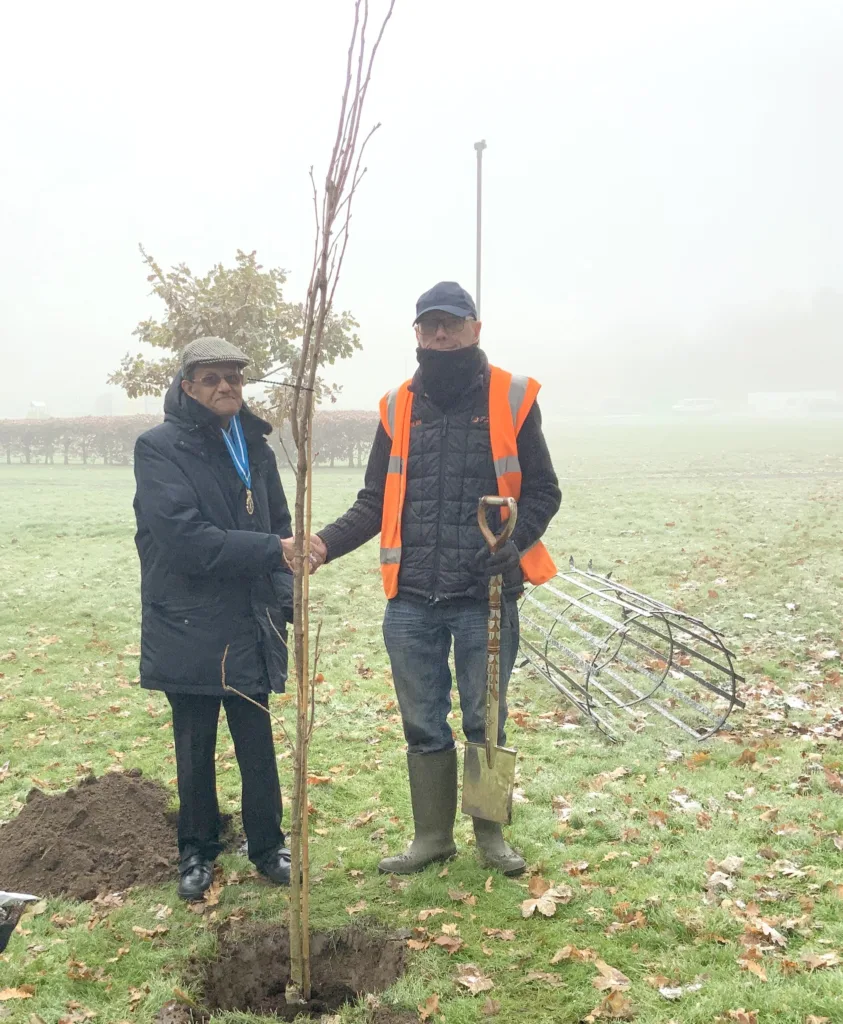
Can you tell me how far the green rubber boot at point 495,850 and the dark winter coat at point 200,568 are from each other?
3.70ft

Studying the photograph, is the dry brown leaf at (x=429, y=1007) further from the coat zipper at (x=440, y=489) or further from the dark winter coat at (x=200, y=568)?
the coat zipper at (x=440, y=489)

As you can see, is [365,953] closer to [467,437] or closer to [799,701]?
[467,437]

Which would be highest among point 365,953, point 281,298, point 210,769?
point 281,298

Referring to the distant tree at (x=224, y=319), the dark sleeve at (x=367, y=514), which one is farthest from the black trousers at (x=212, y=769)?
the distant tree at (x=224, y=319)

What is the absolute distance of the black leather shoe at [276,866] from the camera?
3.74m

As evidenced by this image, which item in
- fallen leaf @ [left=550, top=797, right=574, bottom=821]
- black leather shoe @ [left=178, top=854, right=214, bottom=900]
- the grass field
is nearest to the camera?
the grass field

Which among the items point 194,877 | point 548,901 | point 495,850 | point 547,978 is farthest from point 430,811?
point 194,877

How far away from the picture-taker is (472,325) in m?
3.55

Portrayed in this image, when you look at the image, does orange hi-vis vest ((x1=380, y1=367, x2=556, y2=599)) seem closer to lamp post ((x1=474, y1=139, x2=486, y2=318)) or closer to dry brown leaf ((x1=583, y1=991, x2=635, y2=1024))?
dry brown leaf ((x1=583, y1=991, x2=635, y2=1024))

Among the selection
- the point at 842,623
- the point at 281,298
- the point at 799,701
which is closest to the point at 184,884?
the point at 799,701

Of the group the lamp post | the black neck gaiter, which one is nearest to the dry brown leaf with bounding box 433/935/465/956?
the black neck gaiter

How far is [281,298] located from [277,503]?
9689 mm

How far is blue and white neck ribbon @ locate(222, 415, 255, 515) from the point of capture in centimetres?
359

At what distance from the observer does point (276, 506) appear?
3951mm
